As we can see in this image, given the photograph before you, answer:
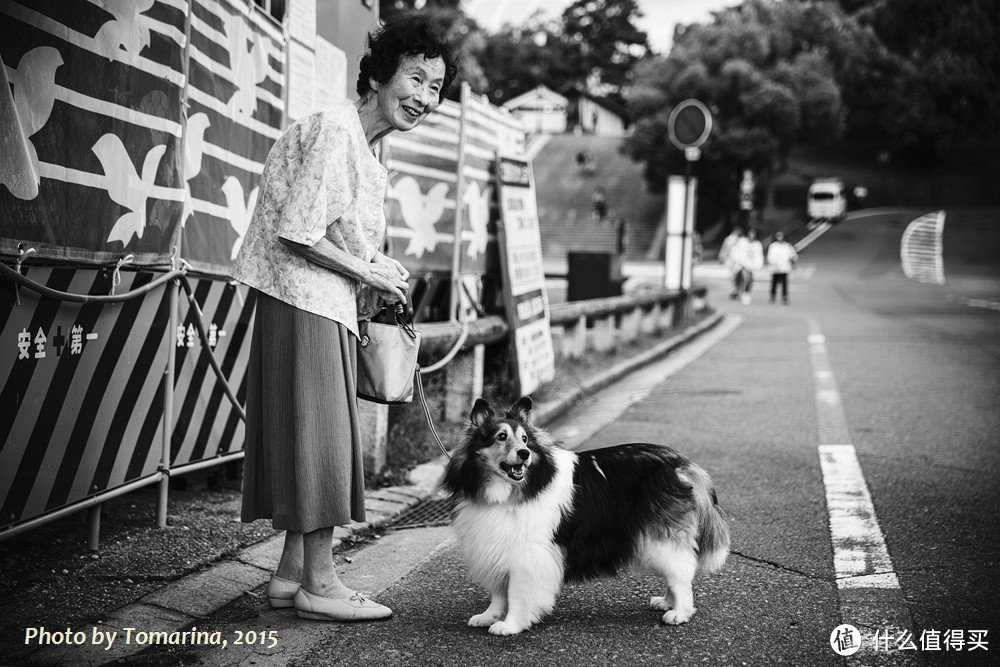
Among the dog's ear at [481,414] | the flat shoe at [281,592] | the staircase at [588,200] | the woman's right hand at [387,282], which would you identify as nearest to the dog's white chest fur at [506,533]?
the dog's ear at [481,414]

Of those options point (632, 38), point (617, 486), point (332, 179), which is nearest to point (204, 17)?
point (332, 179)

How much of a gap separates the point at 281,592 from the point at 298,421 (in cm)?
73

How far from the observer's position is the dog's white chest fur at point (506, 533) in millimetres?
3652

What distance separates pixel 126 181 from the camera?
4246mm

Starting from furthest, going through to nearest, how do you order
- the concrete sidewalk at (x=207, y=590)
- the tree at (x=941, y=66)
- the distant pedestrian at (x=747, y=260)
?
the tree at (x=941, y=66)
the distant pedestrian at (x=747, y=260)
the concrete sidewalk at (x=207, y=590)

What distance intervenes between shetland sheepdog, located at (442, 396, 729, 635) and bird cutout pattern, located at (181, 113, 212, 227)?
6.72 ft

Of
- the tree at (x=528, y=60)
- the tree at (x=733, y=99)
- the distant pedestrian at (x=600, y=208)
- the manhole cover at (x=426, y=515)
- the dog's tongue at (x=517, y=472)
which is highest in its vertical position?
the tree at (x=528, y=60)

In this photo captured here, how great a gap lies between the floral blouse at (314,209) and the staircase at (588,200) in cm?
3612

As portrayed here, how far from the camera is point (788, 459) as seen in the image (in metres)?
6.87

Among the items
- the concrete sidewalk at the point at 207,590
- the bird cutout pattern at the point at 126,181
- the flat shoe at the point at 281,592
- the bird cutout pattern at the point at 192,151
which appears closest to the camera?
the concrete sidewalk at the point at 207,590

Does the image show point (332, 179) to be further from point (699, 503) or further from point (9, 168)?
point (699, 503)

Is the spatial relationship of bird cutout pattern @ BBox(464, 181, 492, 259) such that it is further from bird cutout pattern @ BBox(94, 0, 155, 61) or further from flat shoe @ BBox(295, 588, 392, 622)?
flat shoe @ BBox(295, 588, 392, 622)

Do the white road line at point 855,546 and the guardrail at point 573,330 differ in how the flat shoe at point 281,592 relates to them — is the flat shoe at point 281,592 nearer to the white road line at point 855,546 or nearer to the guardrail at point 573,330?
the white road line at point 855,546

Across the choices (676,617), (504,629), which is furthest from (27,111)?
(676,617)
